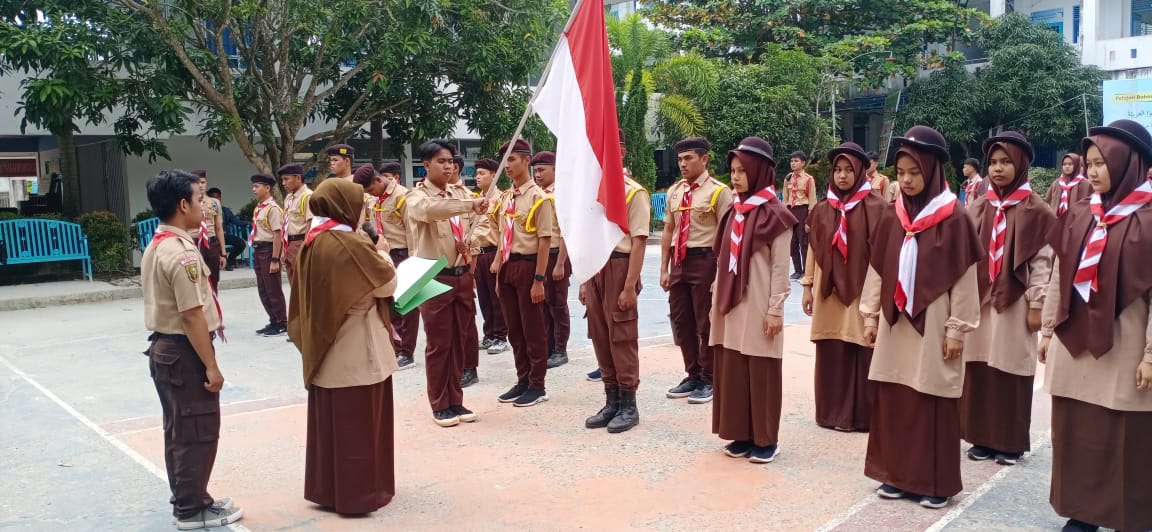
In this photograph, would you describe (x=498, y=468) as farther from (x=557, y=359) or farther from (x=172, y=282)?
(x=557, y=359)

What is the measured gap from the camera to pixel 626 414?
6.48 m

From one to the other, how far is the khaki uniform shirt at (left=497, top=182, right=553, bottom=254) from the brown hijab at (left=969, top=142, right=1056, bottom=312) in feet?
11.3

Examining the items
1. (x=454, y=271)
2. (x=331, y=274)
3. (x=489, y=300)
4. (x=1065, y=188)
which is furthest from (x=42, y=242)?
(x=1065, y=188)

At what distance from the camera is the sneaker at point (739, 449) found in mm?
5746

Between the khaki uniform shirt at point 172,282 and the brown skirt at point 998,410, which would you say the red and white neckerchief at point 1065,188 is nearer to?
the brown skirt at point 998,410

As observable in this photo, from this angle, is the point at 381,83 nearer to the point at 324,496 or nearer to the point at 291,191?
the point at 291,191

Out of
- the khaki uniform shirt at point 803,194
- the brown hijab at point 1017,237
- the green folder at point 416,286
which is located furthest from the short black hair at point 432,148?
the khaki uniform shirt at point 803,194

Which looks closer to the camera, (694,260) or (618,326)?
(618,326)

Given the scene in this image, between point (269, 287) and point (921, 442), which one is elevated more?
point (269, 287)

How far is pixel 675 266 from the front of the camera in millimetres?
7301

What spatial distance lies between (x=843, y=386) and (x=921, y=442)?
1644 mm

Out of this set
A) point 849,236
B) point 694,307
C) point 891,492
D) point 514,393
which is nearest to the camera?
point 891,492

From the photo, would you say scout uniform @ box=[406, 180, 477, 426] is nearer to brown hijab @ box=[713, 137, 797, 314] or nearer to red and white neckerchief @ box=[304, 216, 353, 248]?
red and white neckerchief @ box=[304, 216, 353, 248]

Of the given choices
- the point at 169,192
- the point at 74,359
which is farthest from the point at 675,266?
the point at 74,359
